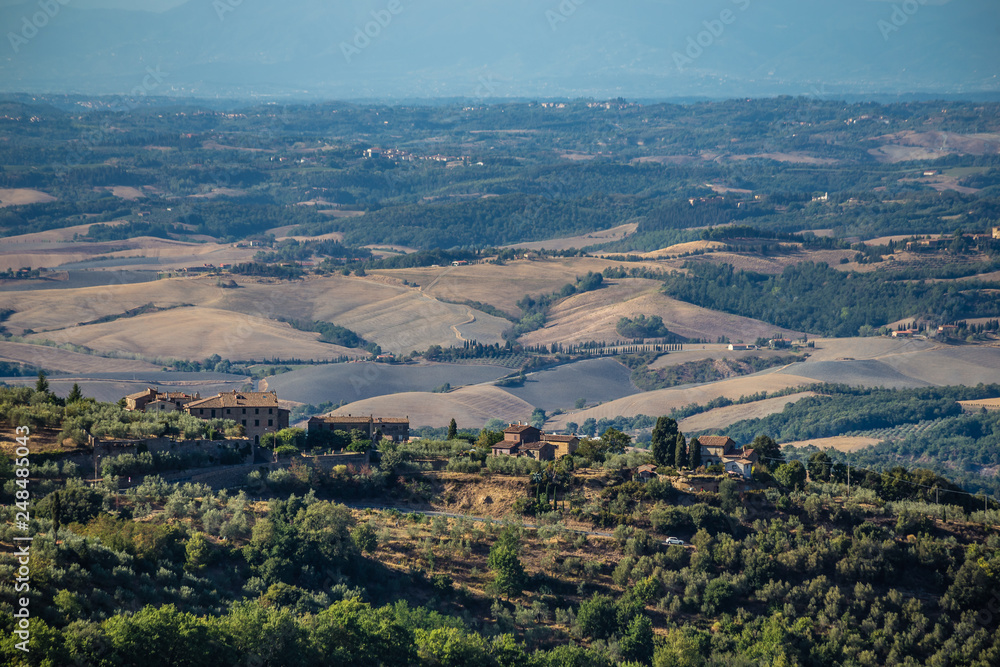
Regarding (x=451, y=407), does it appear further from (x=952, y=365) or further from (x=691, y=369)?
(x=952, y=365)

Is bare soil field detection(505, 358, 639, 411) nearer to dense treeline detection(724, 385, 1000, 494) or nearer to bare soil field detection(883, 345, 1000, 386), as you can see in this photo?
dense treeline detection(724, 385, 1000, 494)

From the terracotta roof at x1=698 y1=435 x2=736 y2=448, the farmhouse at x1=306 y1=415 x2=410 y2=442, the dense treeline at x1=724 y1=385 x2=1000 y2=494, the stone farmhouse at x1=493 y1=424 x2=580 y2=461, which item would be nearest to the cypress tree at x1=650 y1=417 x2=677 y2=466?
the stone farmhouse at x1=493 y1=424 x2=580 y2=461

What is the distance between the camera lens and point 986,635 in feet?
173

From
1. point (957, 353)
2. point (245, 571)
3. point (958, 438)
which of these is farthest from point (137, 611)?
point (957, 353)

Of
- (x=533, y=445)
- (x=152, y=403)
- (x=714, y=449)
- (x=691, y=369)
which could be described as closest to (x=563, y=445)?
(x=533, y=445)

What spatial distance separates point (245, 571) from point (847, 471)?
31.9 m

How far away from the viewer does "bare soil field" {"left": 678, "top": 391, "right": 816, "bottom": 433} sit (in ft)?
452

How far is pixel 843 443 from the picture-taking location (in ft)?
426

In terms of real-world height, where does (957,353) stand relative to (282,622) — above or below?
below

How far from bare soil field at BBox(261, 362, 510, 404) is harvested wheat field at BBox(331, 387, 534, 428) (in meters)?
5.72

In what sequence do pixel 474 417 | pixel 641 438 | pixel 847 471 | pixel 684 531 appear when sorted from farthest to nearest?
pixel 474 417 < pixel 641 438 < pixel 847 471 < pixel 684 531

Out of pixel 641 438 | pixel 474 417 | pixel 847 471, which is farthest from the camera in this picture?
pixel 474 417

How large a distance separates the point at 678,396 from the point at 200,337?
59.0m

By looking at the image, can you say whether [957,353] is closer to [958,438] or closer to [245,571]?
[958,438]
